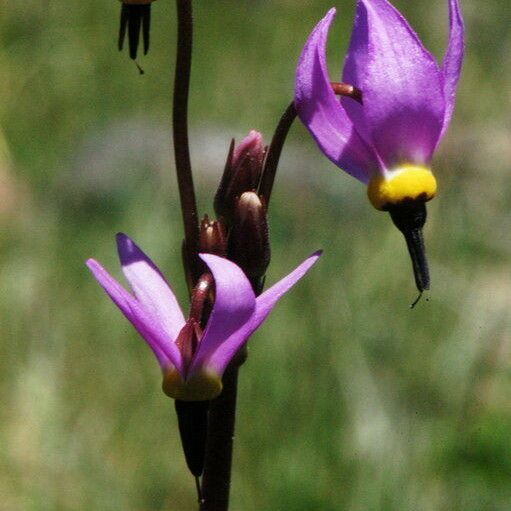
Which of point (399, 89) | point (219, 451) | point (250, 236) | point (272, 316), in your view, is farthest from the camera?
point (272, 316)

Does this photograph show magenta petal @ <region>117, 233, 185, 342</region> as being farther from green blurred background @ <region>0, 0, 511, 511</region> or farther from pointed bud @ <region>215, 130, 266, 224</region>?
green blurred background @ <region>0, 0, 511, 511</region>

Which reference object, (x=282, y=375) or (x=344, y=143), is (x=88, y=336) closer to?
(x=282, y=375)

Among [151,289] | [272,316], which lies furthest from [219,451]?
[272,316]

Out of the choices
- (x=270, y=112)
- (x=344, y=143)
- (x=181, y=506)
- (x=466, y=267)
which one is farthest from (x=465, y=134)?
(x=344, y=143)

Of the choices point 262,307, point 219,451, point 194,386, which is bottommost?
point 219,451

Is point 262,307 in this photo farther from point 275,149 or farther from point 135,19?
point 135,19

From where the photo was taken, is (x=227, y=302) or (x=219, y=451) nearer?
(x=227, y=302)

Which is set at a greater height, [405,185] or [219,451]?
[405,185]
